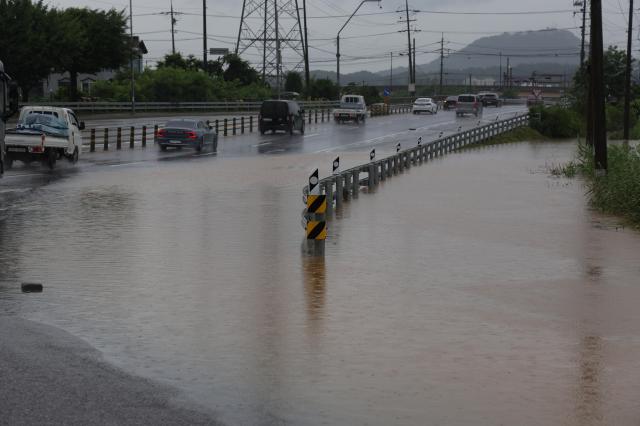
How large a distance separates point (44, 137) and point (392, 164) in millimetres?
10263

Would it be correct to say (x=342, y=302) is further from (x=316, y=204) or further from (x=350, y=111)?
(x=350, y=111)

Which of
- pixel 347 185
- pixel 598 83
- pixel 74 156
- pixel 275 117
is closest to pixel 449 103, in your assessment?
pixel 275 117

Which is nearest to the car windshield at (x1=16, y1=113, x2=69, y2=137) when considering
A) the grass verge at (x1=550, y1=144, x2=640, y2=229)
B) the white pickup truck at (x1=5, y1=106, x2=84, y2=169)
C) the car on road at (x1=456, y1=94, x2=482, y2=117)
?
the white pickup truck at (x1=5, y1=106, x2=84, y2=169)

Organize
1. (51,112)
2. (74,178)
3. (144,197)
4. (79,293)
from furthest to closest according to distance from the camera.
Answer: (51,112), (74,178), (144,197), (79,293)

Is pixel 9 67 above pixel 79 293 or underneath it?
above

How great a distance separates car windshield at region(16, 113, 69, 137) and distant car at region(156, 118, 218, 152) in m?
9.81

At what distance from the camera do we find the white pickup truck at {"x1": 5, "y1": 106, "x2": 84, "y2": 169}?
3419 cm

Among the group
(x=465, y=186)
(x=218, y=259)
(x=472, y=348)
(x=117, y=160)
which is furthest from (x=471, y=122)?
(x=472, y=348)

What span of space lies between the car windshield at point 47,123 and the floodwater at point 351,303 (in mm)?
10198

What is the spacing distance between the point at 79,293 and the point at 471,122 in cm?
7620

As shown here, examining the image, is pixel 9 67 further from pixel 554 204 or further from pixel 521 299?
pixel 521 299

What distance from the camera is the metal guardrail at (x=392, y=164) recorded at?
24239 millimetres

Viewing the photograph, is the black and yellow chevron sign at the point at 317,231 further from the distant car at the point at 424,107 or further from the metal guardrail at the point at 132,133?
the distant car at the point at 424,107

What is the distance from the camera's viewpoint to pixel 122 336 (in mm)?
10719
